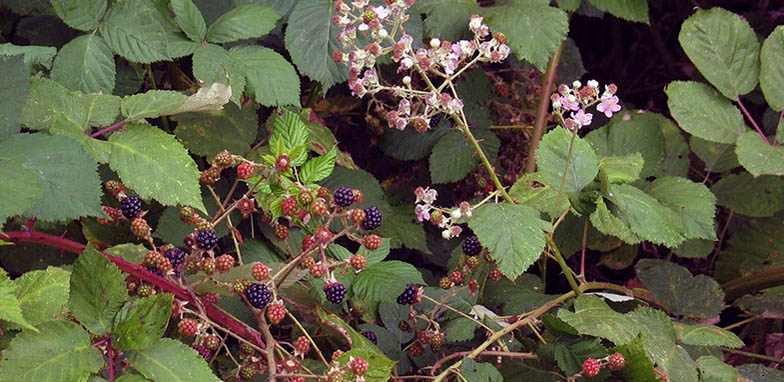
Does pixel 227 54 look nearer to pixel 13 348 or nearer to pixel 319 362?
pixel 319 362

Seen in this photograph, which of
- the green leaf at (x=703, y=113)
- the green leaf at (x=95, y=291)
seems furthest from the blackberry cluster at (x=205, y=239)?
the green leaf at (x=703, y=113)

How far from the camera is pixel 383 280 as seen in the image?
4.49 feet

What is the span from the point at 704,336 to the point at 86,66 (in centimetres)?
118

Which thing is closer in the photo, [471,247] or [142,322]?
[142,322]

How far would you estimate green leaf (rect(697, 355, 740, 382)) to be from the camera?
4.46ft

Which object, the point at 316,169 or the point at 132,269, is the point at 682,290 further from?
the point at 132,269

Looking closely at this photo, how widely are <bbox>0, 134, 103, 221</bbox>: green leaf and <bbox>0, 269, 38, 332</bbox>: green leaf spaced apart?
0.44 feet

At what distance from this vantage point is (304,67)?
5.33 feet

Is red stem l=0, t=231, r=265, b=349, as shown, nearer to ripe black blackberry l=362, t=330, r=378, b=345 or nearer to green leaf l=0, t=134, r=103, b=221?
green leaf l=0, t=134, r=103, b=221

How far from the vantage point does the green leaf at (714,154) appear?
6.55ft

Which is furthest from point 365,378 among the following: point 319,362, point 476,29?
point 476,29

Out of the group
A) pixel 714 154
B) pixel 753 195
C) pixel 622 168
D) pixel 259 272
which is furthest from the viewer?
pixel 714 154

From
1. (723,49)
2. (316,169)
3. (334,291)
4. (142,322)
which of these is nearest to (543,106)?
(723,49)

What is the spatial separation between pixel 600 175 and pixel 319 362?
0.54 m
